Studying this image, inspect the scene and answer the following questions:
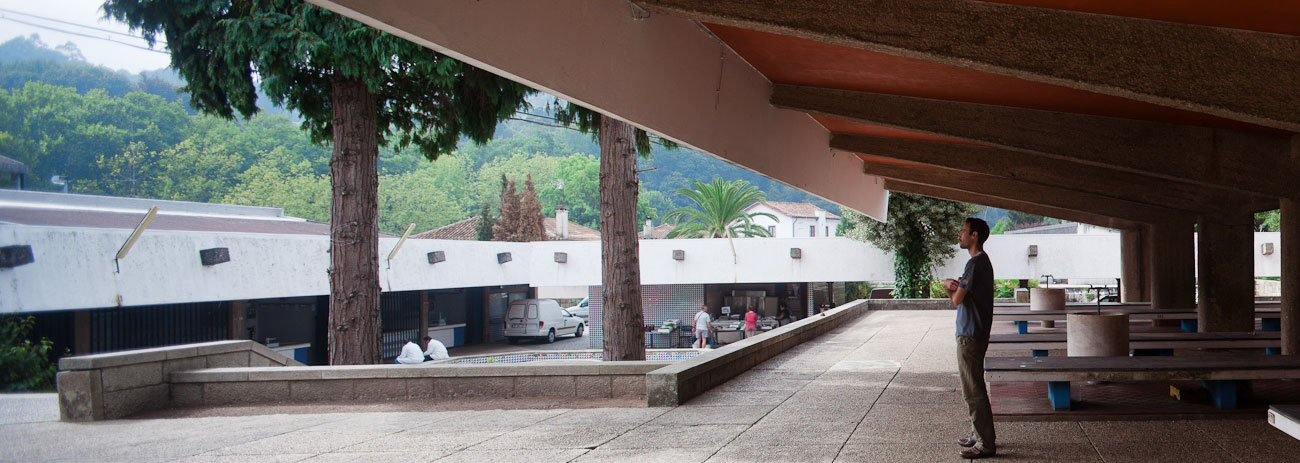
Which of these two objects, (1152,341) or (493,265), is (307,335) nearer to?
(493,265)

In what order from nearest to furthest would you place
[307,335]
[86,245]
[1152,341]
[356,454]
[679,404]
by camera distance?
[356,454] → [679,404] → [1152,341] → [86,245] → [307,335]

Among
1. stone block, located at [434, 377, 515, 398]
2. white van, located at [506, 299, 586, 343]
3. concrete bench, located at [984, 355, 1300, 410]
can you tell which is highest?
concrete bench, located at [984, 355, 1300, 410]

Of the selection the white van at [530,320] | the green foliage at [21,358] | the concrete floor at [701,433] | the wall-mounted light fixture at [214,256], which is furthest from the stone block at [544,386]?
the white van at [530,320]

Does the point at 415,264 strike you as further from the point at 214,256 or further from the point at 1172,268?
the point at 1172,268

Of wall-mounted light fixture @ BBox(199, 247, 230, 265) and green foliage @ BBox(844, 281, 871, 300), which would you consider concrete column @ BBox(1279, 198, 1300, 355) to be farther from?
green foliage @ BBox(844, 281, 871, 300)

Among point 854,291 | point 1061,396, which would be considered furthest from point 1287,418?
point 854,291

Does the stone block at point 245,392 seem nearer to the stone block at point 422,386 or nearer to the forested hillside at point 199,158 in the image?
the stone block at point 422,386

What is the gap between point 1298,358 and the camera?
7.17 meters

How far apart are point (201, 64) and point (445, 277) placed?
15.8m

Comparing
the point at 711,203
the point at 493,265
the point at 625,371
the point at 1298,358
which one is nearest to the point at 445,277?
the point at 493,265

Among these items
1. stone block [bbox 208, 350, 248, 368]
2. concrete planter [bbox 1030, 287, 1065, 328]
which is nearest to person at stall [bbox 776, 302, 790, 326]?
concrete planter [bbox 1030, 287, 1065, 328]

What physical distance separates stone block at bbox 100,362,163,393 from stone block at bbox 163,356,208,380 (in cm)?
9

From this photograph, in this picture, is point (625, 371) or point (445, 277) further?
point (445, 277)

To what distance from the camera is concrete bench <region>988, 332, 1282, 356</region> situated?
348 inches
